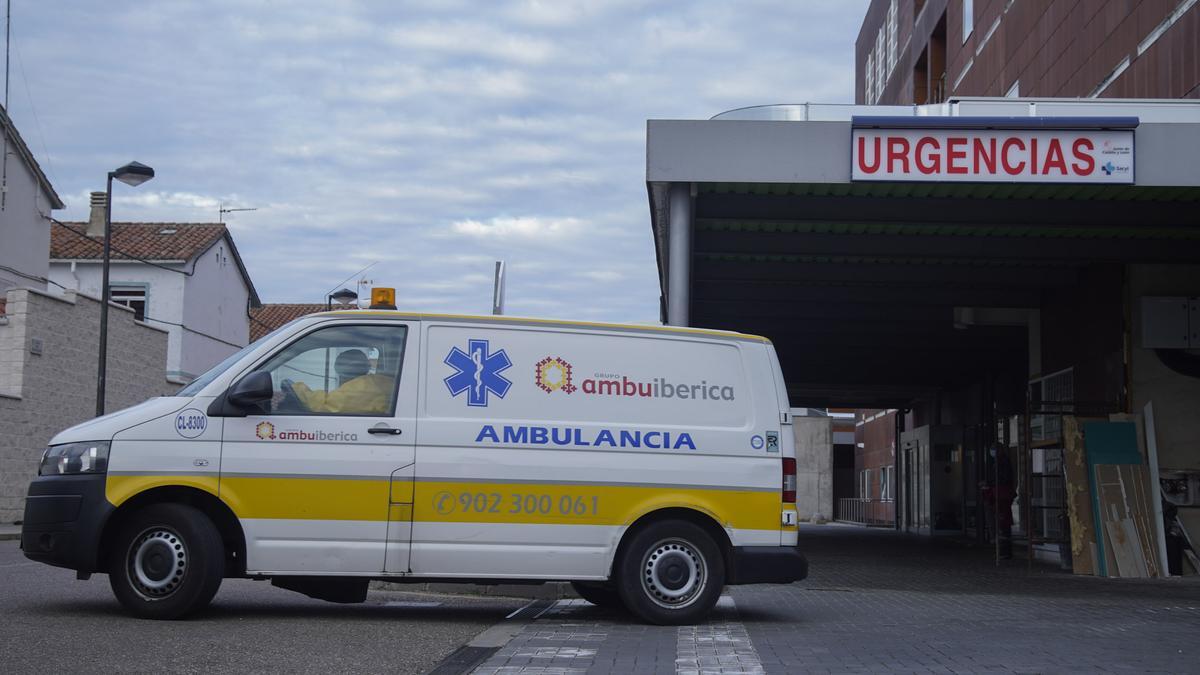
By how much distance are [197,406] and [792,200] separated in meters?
8.64

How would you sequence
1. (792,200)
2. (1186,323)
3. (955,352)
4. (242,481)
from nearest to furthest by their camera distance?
(242,481), (792,200), (1186,323), (955,352)

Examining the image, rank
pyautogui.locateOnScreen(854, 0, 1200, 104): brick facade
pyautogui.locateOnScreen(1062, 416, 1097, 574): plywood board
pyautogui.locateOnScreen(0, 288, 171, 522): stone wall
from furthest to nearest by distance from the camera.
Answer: pyautogui.locateOnScreen(0, 288, 171, 522): stone wall, pyautogui.locateOnScreen(854, 0, 1200, 104): brick facade, pyautogui.locateOnScreen(1062, 416, 1097, 574): plywood board

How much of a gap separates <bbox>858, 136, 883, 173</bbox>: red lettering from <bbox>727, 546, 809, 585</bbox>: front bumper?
5312mm

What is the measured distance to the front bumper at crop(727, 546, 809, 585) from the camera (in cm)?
1002

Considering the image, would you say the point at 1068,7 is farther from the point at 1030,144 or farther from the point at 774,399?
the point at 774,399

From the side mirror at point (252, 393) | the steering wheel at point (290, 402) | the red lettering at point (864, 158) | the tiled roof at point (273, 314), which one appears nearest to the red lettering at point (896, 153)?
the red lettering at point (864, 158)

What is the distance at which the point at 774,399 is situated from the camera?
10.3 m

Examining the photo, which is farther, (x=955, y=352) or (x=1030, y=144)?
(x=955, y=352)

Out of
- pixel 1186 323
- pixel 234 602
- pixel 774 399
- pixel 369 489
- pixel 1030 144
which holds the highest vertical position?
pixel 1030 144

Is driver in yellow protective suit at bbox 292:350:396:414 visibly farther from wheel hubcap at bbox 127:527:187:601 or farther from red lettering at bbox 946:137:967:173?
red lettering at bbox 946:137:967:173

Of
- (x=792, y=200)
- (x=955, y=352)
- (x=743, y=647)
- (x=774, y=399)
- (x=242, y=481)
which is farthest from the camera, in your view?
(x=955, y=352)

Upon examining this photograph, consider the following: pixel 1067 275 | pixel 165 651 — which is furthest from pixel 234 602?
pixel 1067 275

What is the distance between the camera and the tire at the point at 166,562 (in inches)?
360

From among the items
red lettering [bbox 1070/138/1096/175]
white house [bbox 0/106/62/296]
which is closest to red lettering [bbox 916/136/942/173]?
red lettering [bbox 1070/138/1096/175]
